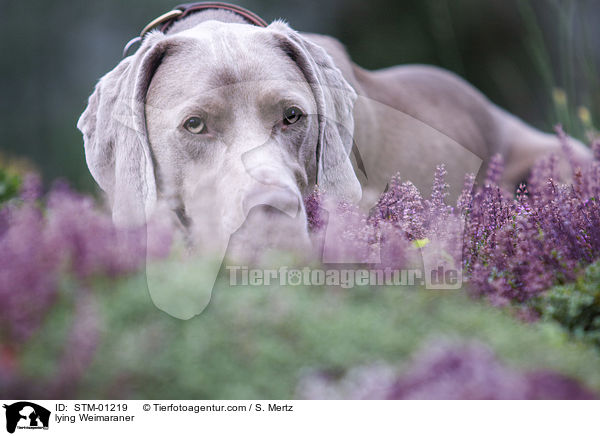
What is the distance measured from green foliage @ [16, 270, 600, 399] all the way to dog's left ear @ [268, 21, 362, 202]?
112 centimetres

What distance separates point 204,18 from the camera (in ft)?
11.4

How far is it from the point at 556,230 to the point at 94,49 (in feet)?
24.8

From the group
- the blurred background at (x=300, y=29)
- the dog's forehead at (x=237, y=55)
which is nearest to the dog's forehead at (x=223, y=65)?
the dog's forehead at (x=237, y=55)

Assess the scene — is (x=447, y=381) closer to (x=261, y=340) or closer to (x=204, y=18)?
(x=261, y=340)

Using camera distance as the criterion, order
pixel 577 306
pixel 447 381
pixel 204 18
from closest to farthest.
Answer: pixel 447 381, pixel 577 306, pixel 204 18

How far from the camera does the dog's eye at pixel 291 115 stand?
9.28 ft

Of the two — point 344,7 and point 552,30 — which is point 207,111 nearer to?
point 344,7

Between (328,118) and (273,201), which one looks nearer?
(273,201)

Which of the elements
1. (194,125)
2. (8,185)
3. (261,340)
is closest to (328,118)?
(194,125)

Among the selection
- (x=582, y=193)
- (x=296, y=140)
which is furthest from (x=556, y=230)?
(x=296, y=140)

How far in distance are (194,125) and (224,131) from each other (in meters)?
0.14

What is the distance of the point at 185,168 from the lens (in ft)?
9.07
